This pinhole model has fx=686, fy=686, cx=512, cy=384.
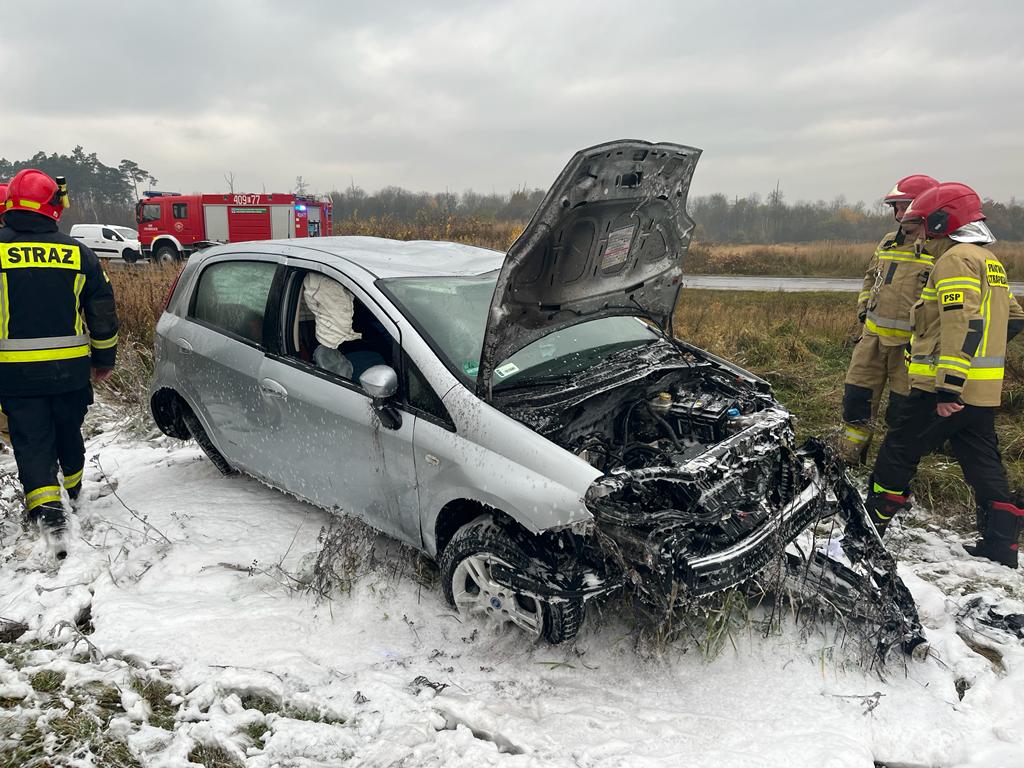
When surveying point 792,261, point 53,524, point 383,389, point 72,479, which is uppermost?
point 792,261

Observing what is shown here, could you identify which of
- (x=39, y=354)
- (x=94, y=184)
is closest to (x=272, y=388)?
(x=39, y=354)

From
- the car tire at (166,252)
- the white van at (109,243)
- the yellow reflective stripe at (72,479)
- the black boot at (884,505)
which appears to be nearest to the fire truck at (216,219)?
the car tire at (166,252)

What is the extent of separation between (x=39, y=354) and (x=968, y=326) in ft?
16.1

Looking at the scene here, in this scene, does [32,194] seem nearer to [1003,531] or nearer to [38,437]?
[38,437]

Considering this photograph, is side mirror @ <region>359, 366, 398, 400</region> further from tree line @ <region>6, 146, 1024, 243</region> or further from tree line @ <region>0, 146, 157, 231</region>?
tree line @ <region>0, 146, 157, 231</region>

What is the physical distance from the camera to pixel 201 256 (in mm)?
4367

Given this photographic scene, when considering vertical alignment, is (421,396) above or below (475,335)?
below

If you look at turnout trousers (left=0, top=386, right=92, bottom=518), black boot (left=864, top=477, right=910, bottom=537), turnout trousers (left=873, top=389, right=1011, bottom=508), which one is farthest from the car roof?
black boot (left=864, top=477, right=910, bottom=537)

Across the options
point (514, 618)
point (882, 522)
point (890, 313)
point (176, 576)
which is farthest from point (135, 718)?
point (890, 313)

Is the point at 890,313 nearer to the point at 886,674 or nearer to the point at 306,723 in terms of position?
the point at 886,674

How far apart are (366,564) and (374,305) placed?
128 centimetres

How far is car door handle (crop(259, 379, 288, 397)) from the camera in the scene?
11.7 ft

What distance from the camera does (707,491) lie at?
272cm

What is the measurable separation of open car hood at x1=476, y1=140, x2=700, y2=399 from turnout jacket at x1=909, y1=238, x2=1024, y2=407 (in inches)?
56.7
